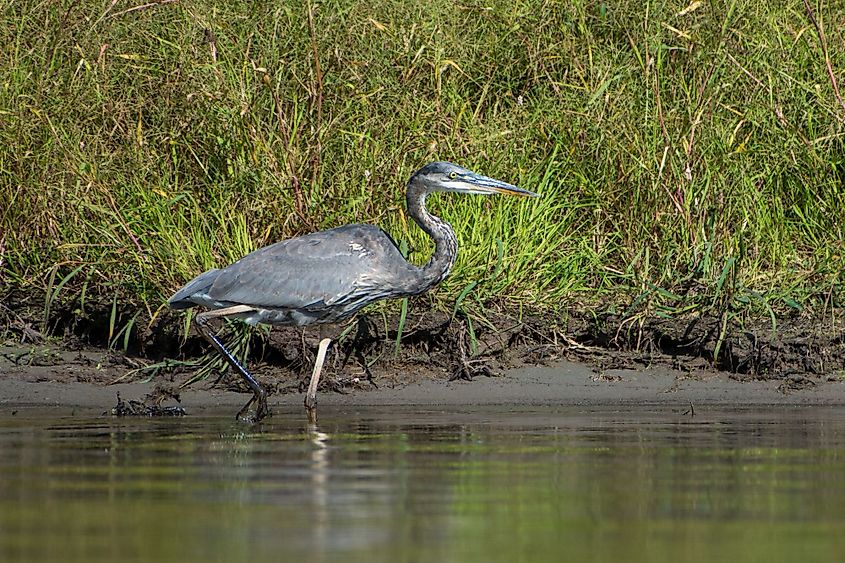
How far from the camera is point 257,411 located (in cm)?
798

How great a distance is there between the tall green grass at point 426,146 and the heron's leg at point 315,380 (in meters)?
0.89

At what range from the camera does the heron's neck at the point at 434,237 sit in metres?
8.55

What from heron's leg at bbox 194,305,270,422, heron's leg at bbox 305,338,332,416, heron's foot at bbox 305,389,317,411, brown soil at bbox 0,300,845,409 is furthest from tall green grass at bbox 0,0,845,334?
heron's foot at bbox 305,389,317,411

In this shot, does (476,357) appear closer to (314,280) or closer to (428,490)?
(314,280)

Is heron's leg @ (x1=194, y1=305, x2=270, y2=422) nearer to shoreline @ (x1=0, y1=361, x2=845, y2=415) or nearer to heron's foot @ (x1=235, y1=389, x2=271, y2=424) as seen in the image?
heron's foot @ (x1=235, y1=389, x2=271, y2=424)

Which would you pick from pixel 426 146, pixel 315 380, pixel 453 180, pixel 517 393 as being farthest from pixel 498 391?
pixel 426 146

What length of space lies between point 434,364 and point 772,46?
10.3 feet

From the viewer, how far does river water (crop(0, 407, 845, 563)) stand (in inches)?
161

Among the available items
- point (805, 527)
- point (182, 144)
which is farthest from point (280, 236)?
point (805, 527)

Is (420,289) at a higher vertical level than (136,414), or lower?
higher

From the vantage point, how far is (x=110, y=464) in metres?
5.84

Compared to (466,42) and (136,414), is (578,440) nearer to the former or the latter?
(136,414)

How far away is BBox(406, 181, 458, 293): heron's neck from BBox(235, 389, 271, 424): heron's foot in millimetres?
1121

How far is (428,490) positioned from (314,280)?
3.44 meters
